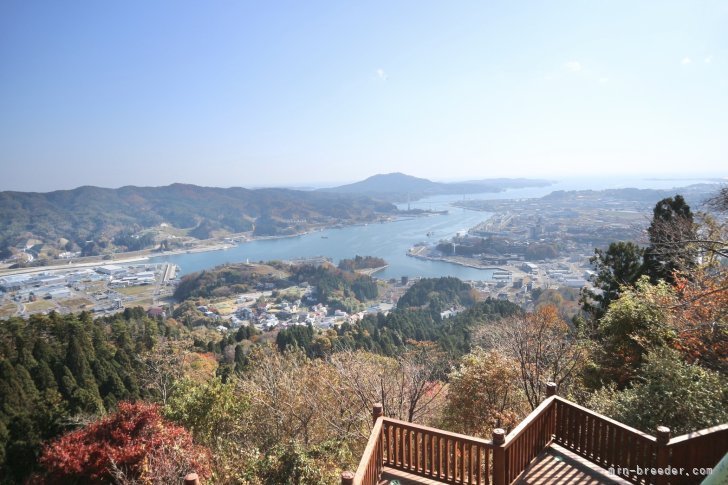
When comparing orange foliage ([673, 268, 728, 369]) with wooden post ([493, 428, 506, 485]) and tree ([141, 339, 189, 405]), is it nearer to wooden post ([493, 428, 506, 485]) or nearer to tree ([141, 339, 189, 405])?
wooden post ([493, 428, 506, 485])

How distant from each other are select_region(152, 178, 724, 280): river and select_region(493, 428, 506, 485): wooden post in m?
51.2

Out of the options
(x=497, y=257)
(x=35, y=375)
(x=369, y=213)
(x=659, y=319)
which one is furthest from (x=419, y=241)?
(x=659, y=319)

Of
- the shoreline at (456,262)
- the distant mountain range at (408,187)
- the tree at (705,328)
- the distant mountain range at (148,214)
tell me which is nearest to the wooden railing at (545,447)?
the tree at (705,328)

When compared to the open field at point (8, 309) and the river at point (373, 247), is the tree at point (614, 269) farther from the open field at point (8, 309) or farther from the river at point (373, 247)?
the open field at point (8, 309)

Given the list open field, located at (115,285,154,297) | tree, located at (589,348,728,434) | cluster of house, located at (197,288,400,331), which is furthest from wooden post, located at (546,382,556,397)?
open field, located at (115,285,154,297)

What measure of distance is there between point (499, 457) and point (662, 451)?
1.06 m

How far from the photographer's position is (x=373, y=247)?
76.1 meters

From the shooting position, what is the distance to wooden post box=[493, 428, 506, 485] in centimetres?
278

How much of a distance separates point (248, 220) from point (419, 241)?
51.7 meters

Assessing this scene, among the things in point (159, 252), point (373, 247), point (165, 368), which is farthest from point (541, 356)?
point (159, 252)

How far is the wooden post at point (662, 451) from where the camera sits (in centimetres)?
269

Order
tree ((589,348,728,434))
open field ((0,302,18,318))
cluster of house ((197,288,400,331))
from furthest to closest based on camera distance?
1. open field ((0,302,18,318))
2. cluster of house ((197,288,400,331))
3. tree ((589,348,728,434))

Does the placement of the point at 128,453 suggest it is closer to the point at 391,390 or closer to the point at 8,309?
the point at 391,390

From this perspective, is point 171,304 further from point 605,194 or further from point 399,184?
point 399,184
